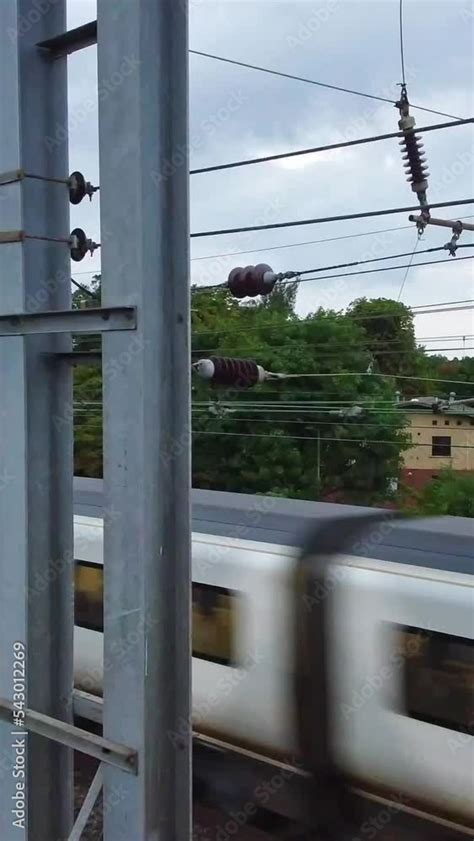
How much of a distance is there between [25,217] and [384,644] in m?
3.32

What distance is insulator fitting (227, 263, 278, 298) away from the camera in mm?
6121

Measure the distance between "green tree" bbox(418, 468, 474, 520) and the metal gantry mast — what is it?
871 inches

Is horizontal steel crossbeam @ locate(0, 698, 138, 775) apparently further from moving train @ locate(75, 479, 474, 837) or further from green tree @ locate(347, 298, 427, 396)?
green tree @ locate(347, 298, 427, 396)

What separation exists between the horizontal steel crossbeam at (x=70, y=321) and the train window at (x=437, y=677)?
308 centimetres

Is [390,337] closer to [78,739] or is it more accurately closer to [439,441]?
[439,441]

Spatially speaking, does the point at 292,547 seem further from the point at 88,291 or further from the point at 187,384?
the point at 187,384

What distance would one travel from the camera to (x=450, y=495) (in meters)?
25.2

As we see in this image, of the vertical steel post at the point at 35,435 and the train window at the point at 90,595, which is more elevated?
the vertical steel post at the point at 35,435

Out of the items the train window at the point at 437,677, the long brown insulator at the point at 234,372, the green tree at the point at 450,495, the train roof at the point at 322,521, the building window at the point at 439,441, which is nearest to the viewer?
the train window at the point at 437,677

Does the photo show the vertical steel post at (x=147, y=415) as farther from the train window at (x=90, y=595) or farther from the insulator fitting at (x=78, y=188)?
the train window at (x=90, y=595)

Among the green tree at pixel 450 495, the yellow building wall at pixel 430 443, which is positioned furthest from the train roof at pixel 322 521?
the yellow building wall at pixel 430 443

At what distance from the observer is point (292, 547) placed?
17.6ft

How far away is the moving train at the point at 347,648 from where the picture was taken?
4539 mm

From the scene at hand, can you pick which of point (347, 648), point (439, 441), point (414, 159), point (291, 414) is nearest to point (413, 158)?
point (414, 159)
